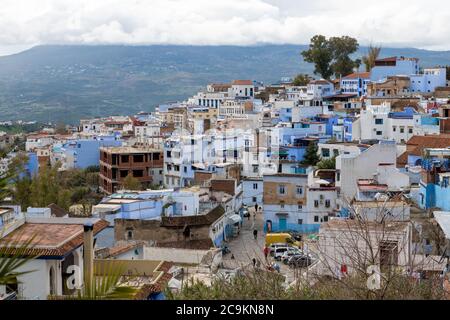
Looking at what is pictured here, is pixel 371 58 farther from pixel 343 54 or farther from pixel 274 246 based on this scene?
pixel 274 246

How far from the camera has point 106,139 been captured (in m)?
34.5

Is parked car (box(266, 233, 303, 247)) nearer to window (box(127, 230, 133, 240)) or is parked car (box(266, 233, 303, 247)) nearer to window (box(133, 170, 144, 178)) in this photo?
window (box(127, 230, 133, 240))

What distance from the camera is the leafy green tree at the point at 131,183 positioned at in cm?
2602

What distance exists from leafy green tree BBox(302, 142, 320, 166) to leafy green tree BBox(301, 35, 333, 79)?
18.7m

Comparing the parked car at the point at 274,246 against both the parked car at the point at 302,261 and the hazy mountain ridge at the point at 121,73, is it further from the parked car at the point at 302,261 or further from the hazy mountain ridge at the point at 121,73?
the hazy mountain ridge at the point at 121,73

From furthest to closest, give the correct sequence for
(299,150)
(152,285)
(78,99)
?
1. (78,99)
2. (299,150)
3. (152,285)

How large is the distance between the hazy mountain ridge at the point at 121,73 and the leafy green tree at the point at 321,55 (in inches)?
992

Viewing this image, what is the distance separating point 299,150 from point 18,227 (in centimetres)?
2037

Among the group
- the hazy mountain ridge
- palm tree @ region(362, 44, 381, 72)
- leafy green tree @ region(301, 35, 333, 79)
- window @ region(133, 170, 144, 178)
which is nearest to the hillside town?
window @ region(133, 170, 144, 178)

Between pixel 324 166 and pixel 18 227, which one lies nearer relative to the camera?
pixel 18 227

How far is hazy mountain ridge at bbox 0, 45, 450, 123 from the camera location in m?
78.2

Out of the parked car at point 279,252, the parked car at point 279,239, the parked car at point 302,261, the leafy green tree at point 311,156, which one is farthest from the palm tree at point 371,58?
the parked car at point 302,261

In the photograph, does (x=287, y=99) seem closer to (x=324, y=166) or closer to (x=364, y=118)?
(x=364, y=118)
